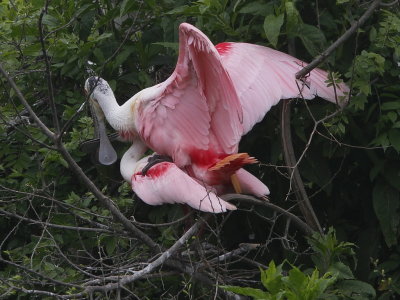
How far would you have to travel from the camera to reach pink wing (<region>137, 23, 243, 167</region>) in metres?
3.68

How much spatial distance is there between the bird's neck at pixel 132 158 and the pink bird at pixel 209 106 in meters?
0.02

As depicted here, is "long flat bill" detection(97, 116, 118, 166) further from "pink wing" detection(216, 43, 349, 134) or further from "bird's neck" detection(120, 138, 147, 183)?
"pink wing" detection(216, 43, 349, 134)

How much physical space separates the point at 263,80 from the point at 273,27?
0.27 m

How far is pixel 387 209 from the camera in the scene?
404 centimetres

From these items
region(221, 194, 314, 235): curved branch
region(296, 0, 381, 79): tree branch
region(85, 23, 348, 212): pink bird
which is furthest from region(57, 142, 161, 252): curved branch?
region(296, 0, 381, 79): tree branch

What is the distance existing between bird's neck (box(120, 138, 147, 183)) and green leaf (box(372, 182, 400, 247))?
37.7 inches

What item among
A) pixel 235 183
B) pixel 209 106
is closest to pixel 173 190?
pixel 235 183

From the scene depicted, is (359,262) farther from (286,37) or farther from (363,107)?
(286,37)

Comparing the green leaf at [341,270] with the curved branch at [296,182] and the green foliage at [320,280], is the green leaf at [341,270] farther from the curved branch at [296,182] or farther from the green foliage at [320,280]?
the curved branch at [296,182]

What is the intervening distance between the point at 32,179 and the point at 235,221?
901mm

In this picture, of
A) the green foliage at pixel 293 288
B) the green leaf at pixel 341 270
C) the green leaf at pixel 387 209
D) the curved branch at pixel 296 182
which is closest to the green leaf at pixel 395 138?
the green leaf at pixel 387 209

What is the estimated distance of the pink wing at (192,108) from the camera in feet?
12.1

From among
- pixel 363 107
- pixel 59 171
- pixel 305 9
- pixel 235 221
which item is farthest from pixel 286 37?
pixel 59 171

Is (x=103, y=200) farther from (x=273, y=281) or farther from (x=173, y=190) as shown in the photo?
(x=273, y=281)
